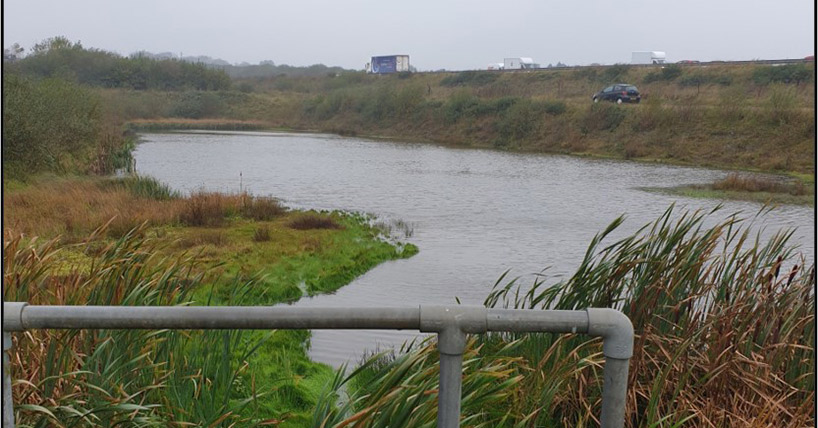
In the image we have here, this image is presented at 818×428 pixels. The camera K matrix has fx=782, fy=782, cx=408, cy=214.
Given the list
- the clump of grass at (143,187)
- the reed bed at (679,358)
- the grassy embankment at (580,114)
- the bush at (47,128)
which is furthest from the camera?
the grassy embankment at (580,114)

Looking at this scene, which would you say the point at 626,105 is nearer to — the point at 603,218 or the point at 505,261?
the point at 603,218

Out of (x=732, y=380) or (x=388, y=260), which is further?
(x=388, y=260)

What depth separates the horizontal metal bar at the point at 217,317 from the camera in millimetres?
1975

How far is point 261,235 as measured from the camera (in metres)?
14.5

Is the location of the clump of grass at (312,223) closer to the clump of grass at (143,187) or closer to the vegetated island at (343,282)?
the vegetated island at (343,282)

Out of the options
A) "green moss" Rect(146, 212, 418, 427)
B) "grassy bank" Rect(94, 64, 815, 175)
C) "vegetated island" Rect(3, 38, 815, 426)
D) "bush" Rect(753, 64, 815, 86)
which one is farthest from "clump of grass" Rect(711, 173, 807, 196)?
"bush" Rect(753, 64, 815, 86)

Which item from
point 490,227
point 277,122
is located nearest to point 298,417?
point 490,227

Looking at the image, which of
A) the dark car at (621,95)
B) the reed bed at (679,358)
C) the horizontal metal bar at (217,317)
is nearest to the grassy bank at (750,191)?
the reed bed at (679,358)

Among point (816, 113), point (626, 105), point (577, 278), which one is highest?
point (626, 105)

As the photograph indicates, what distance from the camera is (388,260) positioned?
535 inches

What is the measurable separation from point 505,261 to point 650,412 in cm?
987

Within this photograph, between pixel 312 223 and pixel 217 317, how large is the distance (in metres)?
14.4

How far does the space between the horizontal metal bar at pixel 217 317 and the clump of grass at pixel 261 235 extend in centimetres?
1249

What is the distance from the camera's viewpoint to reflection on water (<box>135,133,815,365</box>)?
1162cm
